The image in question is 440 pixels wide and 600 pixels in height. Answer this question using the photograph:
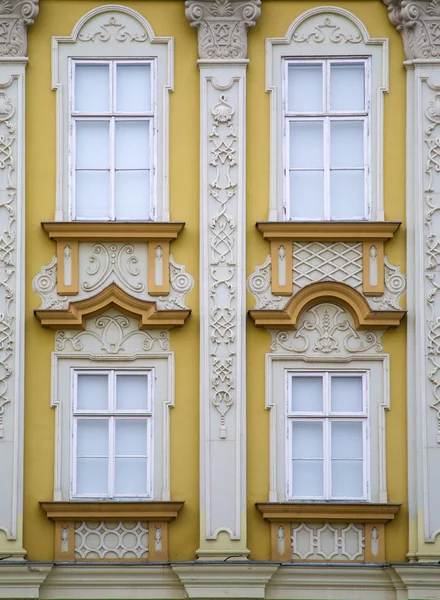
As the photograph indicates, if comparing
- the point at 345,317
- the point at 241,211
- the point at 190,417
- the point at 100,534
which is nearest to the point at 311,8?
the point at 241,211

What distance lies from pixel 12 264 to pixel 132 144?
1977 mm

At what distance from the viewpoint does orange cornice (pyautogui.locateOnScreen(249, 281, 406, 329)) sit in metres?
15.9

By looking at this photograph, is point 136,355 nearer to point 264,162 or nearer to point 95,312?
point 95,312

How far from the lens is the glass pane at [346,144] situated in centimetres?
1639

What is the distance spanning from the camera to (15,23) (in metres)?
16.3

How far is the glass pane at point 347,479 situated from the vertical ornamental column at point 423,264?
573 millimetres

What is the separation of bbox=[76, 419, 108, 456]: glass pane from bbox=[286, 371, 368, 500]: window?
82.1 inches

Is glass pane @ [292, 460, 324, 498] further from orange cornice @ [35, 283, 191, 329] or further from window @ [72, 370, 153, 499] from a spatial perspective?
orange cornice @ [35, 283, 191, 329]

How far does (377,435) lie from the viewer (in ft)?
52.2

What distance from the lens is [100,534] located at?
51.5 feet

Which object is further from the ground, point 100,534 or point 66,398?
point 66,398

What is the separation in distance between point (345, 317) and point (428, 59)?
3.12 meters

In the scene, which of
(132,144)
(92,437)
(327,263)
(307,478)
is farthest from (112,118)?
(307,478)

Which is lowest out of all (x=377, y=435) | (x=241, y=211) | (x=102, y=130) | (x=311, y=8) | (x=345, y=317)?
(x=377, y=435)
